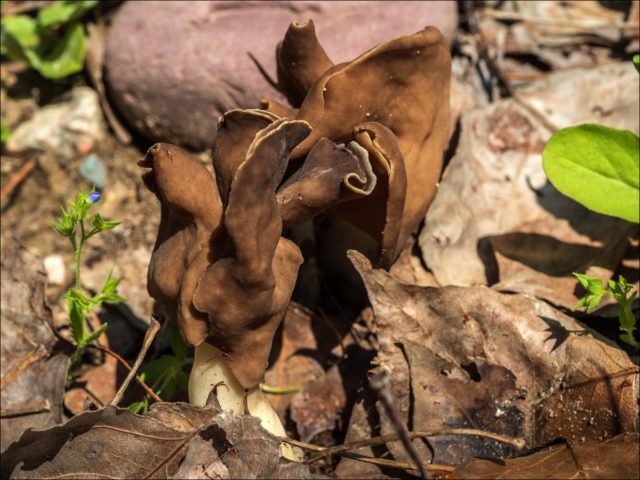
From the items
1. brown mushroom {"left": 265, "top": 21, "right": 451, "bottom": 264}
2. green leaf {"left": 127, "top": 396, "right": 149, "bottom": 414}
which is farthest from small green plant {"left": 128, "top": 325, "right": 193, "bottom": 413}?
brown mushroom {"left": 265, "top": 21, "right": 451, "bottom": 264}

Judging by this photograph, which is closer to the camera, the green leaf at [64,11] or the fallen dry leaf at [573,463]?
the fallen dry leaf at [573,463]

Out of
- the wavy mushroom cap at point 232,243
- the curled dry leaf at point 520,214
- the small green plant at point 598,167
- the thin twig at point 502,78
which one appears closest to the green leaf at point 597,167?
the small green plant at point 598,167

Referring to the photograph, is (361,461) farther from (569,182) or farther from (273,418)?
(569,182)

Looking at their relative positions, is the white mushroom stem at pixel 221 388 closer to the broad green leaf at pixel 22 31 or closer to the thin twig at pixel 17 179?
the thin twig at pixel 17 179

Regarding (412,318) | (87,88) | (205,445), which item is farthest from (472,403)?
(87,88)

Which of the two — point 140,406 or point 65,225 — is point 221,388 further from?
point 65,225
